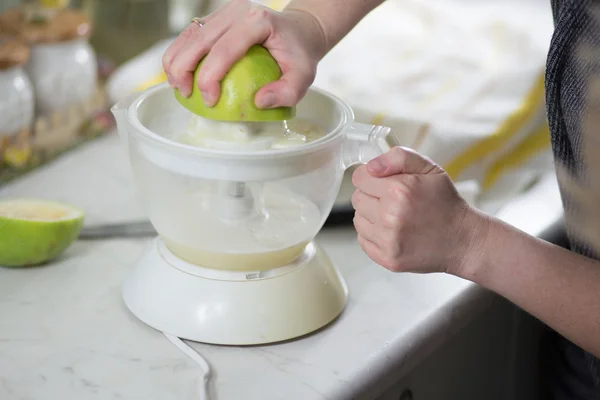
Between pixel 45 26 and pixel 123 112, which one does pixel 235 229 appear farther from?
pixel 45 26

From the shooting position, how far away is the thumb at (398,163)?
676 millimetres

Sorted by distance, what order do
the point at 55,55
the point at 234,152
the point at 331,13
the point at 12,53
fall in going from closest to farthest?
the point at 234,152 → the point at 331,13 → the point at 12,53 → the point at 55,55

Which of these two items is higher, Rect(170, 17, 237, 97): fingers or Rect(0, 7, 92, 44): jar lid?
Rect(170, 17, 237, 97): fingers

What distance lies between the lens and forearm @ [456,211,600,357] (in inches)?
27.4

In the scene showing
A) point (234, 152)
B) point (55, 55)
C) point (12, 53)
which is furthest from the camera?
point (55, 55)

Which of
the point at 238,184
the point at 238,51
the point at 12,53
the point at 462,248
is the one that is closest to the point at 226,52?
the point at 238,51

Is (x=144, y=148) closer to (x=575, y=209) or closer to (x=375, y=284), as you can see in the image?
(x=375, y=284)

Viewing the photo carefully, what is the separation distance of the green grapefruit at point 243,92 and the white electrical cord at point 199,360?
201 mm

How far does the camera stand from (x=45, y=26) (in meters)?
1.15

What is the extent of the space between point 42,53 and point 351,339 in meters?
0.64

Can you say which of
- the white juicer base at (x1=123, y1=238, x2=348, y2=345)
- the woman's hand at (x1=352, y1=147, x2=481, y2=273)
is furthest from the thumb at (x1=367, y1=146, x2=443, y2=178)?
the white juicer base at (x1=123, y1=238, x2=348, y2=345)

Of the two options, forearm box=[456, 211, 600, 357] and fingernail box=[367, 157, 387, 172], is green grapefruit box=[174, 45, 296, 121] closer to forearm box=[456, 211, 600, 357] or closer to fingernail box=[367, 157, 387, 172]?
fingernail box=[367, 157, 387, 172]

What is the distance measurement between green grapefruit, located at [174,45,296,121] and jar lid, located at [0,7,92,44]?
52 cm

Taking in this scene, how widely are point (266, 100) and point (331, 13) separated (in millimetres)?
178
